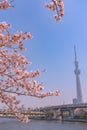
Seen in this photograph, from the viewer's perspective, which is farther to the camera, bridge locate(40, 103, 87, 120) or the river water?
bridge locate(40, 103, 87, 120)

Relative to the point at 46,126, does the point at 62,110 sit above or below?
above

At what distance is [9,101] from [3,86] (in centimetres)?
89

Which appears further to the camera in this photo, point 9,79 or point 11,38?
point 9,79

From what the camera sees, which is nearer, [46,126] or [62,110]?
[46,126]

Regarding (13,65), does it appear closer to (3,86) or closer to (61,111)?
(3,86)

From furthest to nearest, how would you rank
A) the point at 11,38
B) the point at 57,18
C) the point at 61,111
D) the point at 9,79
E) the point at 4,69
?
1. the point at 61,111
2. the point at 9,79
3. the point at 4,69
4. the point at 11,38
5. the point at 57,18

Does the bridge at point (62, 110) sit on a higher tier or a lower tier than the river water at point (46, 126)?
higher

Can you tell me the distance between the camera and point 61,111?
138125mm

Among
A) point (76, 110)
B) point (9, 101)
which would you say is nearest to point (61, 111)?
point (76, 110)

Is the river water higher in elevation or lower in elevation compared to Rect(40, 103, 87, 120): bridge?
lower

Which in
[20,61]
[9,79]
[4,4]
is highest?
[4,4]

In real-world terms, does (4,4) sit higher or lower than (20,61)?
higher

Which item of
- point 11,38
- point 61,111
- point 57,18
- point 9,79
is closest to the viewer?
point 57,18

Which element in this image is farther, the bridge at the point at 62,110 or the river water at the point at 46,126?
the bridge at the point at 62,110
